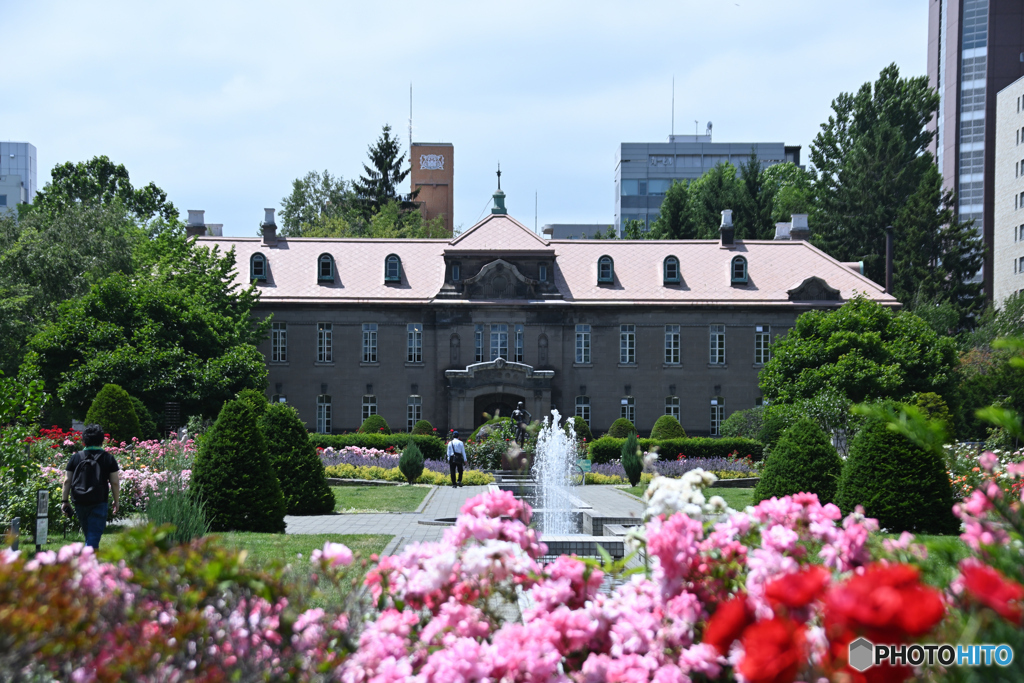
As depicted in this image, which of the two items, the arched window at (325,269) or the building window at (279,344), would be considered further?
the arched window at (325,269)

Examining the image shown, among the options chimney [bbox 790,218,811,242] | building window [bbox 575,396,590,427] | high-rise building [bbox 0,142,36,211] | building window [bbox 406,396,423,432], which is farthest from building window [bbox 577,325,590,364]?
high-rise building [bbox 0,142,36,211]

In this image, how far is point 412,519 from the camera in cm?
1795

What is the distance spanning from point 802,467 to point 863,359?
23.6m

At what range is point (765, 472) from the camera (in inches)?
664

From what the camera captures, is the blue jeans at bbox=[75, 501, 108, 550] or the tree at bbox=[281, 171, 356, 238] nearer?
the blue jeans at bbox=[75, 501, 108, 550]

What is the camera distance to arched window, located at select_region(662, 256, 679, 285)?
4962cm

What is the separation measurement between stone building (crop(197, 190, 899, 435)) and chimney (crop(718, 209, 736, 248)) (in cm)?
367

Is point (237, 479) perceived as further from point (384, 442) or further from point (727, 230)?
point (727, 230)

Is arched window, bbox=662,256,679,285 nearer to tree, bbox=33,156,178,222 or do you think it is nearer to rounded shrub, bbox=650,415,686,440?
rounded shrub, bbox=650,415,686,440

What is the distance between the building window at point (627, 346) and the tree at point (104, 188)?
33.7 metres

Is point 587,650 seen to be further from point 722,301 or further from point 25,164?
point 25,164

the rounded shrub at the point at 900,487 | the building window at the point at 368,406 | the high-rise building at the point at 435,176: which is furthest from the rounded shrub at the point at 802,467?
the high-rise building at the point at 435,176

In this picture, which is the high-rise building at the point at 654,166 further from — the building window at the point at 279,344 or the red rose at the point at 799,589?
the red rose at the point at 799,589

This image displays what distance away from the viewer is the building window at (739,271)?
1943 inches
